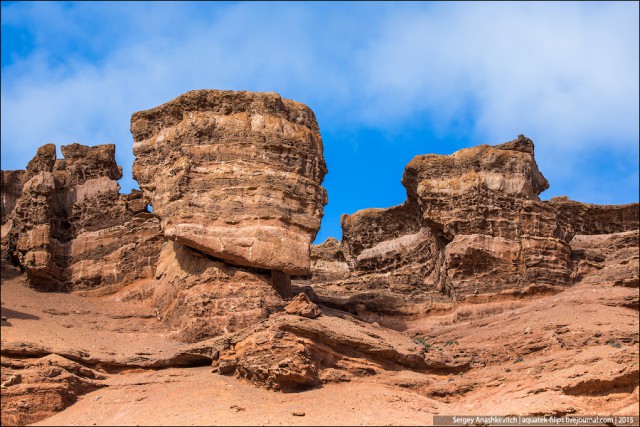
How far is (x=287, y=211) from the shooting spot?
38406 mm

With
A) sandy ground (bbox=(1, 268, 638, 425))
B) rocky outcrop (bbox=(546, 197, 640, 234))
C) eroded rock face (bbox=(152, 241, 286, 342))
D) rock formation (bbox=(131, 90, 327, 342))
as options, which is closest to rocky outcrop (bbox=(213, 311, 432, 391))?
sandy ground (bbox=(1, 268, 638, 425))

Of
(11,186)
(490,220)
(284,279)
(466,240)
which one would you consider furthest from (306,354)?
(11,186)

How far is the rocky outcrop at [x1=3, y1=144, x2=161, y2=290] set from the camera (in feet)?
133

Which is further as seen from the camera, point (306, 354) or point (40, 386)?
point (306, 354)

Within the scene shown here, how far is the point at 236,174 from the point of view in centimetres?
3900

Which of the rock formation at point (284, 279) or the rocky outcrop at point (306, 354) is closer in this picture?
the rocky outcrop at point (306, 354)

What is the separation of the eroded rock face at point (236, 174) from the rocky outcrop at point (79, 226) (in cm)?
194

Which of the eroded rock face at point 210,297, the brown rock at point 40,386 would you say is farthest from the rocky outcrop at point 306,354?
the brown rock at point 40,386

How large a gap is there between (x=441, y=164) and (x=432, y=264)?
392 cm

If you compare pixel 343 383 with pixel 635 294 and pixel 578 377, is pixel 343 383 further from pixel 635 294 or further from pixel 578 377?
pixel 635 294

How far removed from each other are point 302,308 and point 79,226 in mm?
10355

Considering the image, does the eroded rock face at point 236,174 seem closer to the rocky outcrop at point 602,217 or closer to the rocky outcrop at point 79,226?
the rocky outcrop at point 79,226

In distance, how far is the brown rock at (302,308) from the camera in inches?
1393

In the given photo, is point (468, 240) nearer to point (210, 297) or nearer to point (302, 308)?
point (302, 308)
